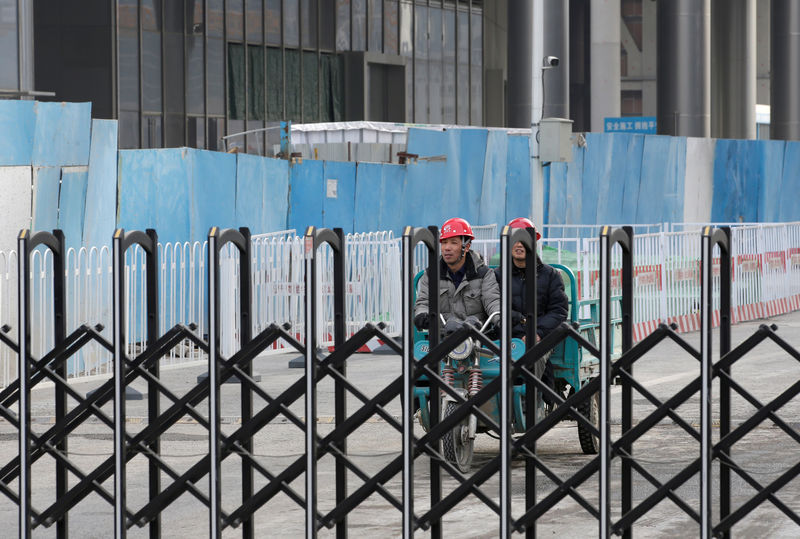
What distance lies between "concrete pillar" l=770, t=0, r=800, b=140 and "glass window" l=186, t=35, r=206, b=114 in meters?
23.6

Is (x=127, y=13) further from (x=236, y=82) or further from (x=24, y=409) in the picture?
(x=24, y=409)

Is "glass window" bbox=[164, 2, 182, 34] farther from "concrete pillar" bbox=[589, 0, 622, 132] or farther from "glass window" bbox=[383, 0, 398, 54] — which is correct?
"concrete pillar" bbox=[589, 0, 622, 132]

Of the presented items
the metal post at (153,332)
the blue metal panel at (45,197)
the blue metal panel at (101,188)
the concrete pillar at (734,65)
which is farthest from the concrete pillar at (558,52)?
the metal post at (153,332)

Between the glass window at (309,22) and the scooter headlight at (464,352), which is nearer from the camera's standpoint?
the scooter headlight at (464,352)

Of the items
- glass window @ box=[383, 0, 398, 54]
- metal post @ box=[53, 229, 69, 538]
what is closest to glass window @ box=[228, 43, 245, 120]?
glass window @ box=[383, 0, 398, 54]

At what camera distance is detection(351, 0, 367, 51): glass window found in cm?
4862

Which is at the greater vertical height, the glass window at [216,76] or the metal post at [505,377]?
the glass window at [216,76]

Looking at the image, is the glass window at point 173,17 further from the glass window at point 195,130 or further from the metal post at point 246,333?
the metal post at point 246,333

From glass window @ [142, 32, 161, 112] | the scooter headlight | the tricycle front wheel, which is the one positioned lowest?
the tricycle front wheel

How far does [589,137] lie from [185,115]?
18.6 meters

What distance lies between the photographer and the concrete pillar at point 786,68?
2152 inches

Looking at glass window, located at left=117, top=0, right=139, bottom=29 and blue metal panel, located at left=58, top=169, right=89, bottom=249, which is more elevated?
glass window, located at left=117, top=0, right=139, bottom=29

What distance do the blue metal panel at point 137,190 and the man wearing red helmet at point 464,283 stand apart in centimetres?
787

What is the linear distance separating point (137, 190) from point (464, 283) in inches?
324
